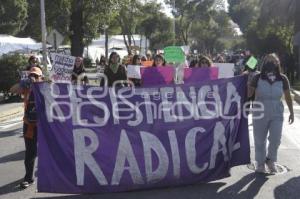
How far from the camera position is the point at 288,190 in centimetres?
745

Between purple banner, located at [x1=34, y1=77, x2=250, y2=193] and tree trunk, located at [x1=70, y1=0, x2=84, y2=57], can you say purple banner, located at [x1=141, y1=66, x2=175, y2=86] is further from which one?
tree trunk, located at [x1=70, y1=0, x2=84, y2=57]

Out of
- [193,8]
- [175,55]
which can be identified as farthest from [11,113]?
[193,8]

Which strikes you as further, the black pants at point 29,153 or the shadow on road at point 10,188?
the black pants at point 29,153

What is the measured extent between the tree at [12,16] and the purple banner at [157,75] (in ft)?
144

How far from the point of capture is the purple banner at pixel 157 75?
1233 centimetres

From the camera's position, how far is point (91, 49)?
72250 millimetres

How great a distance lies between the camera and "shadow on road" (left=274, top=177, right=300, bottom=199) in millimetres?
7164

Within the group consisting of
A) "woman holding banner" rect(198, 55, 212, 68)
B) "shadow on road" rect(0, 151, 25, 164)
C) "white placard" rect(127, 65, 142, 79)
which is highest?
"woman holding banner" rect(198, 55, 212, 68)

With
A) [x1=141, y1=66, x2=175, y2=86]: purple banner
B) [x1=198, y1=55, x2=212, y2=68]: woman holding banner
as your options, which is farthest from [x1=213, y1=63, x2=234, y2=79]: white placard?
[x1=141, y1=66, x2=175, y2=86]: purple banner

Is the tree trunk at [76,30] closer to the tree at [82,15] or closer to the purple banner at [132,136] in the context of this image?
the tree at [82,15]

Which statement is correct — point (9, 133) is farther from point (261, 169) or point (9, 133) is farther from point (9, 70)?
point (9, 70)

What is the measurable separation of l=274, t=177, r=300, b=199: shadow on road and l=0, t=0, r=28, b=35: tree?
49.2m

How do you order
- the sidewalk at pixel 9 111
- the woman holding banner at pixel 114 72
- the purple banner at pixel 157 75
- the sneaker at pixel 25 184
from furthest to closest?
the sidewalk at pixel 9 111, the purple banner at pixel 157 75, the woman holding banner at pixel 114 72, the sneaker at pixel 25 184

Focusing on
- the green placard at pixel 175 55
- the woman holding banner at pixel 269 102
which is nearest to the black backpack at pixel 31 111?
the woman holding banner at pixel 269 102
